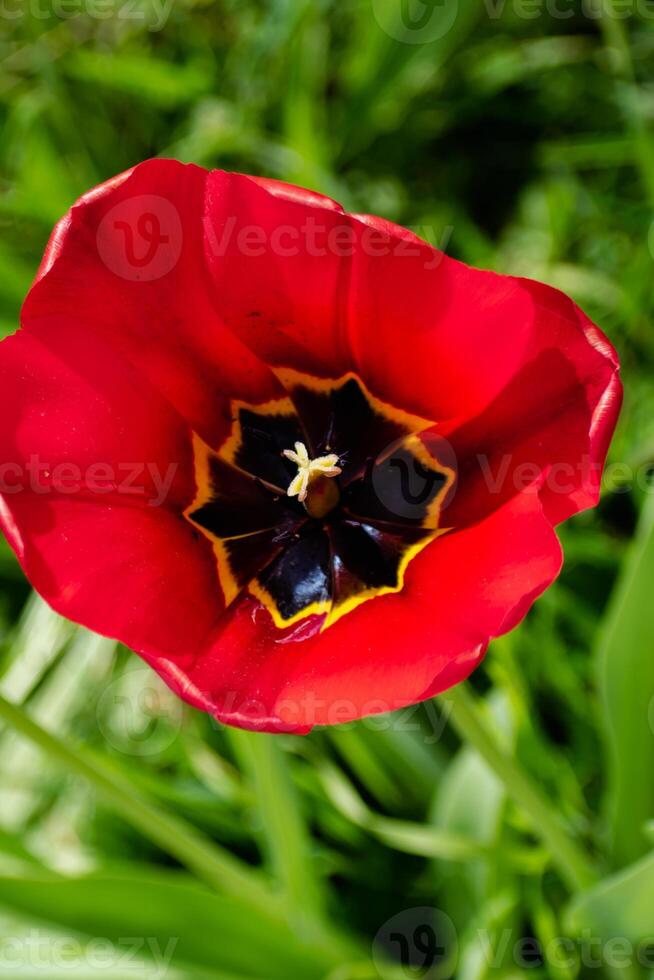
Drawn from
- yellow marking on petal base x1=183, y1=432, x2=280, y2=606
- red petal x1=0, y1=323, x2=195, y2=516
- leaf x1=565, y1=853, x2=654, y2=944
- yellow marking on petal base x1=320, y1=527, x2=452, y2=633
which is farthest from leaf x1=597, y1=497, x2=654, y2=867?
red petal x1=0, y1=323, x2=195, y2=516

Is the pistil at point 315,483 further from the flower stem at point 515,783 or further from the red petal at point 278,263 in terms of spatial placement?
the flower stem at point 515,783

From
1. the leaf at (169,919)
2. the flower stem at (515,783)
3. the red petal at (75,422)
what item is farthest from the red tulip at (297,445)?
the leaf at (169,919)

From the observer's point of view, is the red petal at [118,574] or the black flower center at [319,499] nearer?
the red petal at [118,574]

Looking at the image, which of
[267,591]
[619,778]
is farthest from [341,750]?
[267,591]

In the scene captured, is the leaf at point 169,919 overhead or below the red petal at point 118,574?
below

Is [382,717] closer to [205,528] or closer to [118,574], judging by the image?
[205,528]

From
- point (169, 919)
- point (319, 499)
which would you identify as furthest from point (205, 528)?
point (169, 919)

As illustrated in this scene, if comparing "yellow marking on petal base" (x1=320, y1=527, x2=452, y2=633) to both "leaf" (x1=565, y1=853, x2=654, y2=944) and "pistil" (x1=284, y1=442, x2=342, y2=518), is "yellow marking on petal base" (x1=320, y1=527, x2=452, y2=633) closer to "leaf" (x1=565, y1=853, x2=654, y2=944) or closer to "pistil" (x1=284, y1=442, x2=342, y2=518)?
"pistil" (x1=284, y1=442, x2=342, y2=518)
